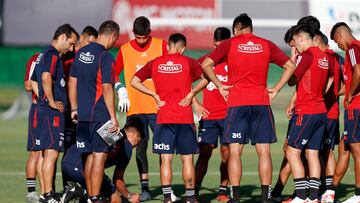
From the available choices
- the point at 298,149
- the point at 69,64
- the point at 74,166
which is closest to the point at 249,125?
the point at 298,149

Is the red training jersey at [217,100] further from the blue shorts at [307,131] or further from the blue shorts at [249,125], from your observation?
the blue shorts at [307,131]

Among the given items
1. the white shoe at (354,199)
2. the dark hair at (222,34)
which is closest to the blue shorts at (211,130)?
the dark hair at (222,34)

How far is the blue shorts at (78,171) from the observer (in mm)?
14195

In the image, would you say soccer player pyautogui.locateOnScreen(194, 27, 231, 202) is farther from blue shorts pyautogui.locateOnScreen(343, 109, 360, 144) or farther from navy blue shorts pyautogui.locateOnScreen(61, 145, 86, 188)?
navy blue shorts pyautogui.locateOnScreen(61, 145, 86, 188)

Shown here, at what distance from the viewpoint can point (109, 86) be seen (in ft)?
43.9

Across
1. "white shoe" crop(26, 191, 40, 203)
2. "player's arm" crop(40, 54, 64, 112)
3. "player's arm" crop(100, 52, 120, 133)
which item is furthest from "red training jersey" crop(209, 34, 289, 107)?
"white shoe" crop(26, 191, 40, 203)

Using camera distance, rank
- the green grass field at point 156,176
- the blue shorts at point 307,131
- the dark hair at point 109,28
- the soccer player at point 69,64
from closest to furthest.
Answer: the dark hair at point 109,28 → the blue shorts at point 307,131 → the soccer player at point 69,64 → the green grass field at point 156,176

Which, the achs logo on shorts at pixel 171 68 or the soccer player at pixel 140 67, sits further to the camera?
the soccer player at pixel 140 67

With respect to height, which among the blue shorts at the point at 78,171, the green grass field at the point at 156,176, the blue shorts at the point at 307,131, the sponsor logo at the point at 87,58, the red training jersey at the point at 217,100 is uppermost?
the sponsor logo at the point at 87,58

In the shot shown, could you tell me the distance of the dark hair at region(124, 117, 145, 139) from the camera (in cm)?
1466

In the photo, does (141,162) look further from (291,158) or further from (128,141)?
(291,158)

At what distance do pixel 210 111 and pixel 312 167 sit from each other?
2.33m

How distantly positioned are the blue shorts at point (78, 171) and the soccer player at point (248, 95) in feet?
5.32

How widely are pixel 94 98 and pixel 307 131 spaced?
2.86 meters
